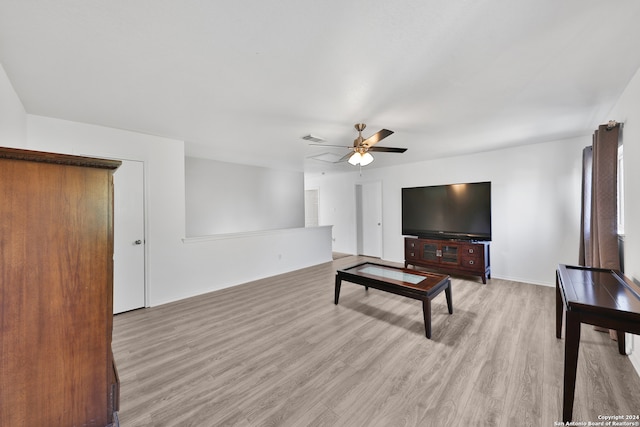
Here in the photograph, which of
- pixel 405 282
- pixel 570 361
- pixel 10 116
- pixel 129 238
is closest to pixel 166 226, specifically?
pixel 129 238

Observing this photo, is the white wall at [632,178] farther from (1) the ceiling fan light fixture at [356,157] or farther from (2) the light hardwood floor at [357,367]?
(1) the ceiling fan light fixture at [356,157]

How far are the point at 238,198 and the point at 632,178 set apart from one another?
5627 mm

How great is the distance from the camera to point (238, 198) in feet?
18.5

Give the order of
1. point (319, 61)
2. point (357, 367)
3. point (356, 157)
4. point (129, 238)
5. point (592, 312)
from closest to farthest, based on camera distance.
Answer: point (592, 312) → point (319, 61) → point (357, 367) → point (356, 157) → point (129, 238)

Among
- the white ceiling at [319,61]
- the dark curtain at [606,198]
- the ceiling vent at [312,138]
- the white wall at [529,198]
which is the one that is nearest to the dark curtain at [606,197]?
the dark curtain at [606,198]

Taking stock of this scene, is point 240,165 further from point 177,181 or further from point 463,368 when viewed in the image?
point 463,368

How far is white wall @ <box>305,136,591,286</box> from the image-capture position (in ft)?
12.3

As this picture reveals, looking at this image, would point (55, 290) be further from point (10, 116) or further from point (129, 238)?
point (129, 238)

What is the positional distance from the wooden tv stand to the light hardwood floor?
914mm

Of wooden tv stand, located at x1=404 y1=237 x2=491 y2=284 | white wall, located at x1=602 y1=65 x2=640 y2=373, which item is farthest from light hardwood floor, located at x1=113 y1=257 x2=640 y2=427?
wooden tv stand, located at x1=404 y1=237 x2=491 y2=284

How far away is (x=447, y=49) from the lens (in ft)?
5.26

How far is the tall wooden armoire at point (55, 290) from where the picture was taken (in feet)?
2.41

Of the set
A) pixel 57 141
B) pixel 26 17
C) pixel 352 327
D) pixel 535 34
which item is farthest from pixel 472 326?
pixel 57 141

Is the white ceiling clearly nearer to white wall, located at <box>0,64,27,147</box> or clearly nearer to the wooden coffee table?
white wall, located at <box>0,64,27,147</box>
